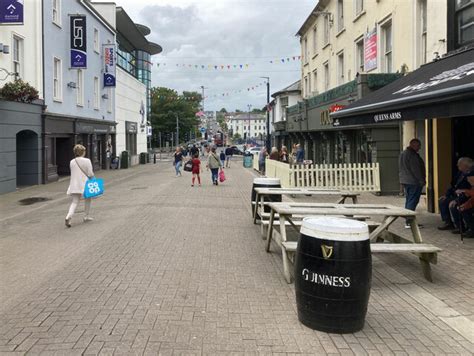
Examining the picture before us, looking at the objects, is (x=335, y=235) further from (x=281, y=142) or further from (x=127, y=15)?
(x=281, y=142)

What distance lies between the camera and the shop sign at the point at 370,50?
17688 mm

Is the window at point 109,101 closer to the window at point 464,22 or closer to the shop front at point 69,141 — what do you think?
the shop front at point 69,141

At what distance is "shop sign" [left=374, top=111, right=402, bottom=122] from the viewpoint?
7926 millimetres

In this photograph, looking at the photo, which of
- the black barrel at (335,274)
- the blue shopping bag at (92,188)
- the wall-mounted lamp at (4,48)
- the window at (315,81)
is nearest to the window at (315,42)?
the window at (315,81)

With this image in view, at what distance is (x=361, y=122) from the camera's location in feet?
30.6

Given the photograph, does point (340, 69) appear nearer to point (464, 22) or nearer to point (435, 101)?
point (464, 22)

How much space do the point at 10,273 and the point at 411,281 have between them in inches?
206

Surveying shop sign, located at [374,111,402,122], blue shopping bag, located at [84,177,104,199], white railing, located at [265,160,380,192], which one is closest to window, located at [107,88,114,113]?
white railing, located at [265,160,380,192]

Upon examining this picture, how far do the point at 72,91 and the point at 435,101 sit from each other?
831 inches

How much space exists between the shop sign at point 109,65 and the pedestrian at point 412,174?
2444 cm

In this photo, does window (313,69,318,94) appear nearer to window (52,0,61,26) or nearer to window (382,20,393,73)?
window (382,20,393,73)

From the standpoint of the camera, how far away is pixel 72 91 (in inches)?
974

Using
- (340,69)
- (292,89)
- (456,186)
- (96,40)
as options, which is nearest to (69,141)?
(96,40)

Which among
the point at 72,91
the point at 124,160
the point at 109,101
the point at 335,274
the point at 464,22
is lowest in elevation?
the point at 335,274
